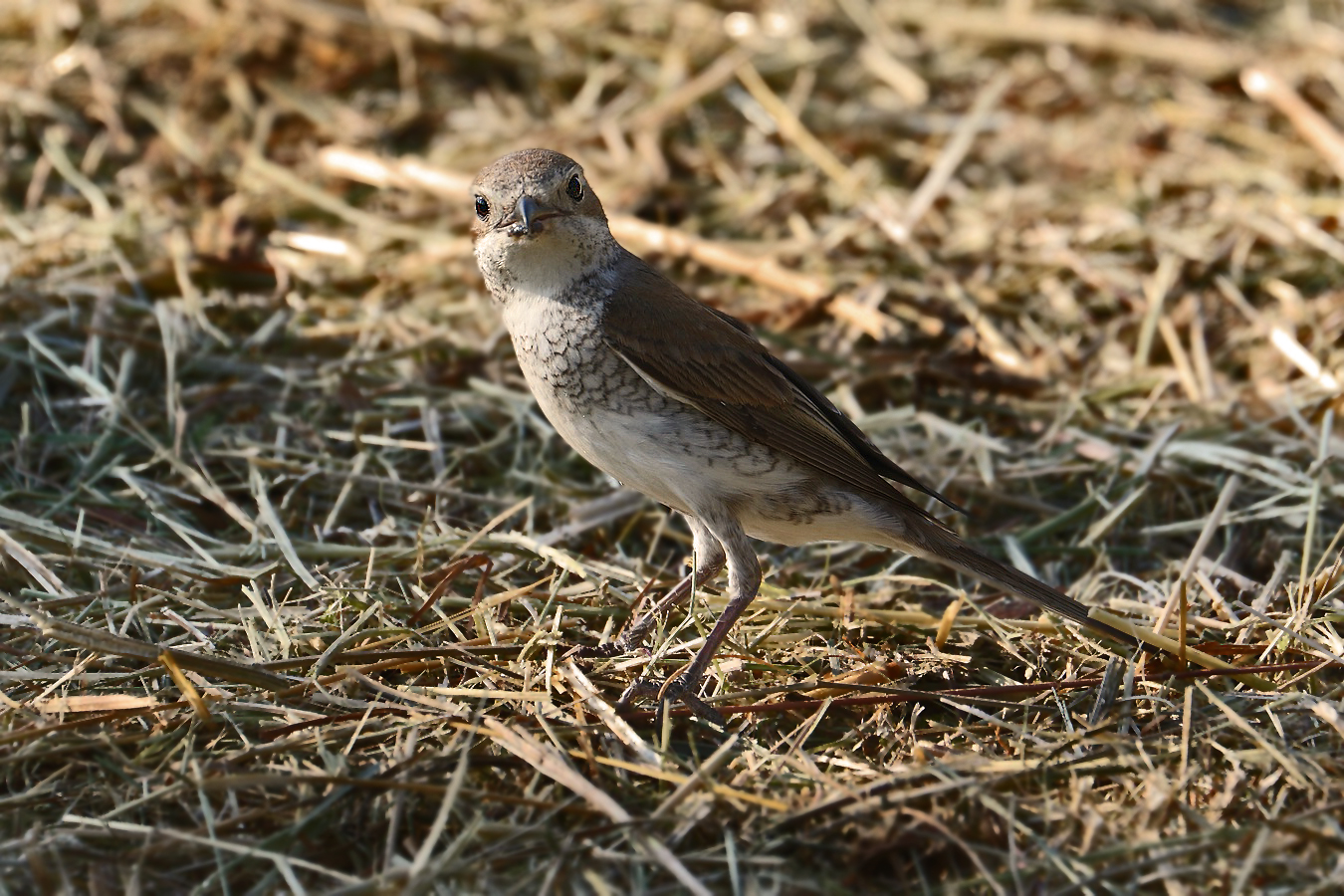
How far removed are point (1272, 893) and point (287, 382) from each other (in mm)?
4079

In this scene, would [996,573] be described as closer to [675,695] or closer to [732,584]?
[732,584]

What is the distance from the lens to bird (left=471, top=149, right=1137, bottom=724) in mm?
4000

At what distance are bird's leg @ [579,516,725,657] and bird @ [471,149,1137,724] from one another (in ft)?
0.03

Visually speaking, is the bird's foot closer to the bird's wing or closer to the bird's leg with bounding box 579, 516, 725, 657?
the bird's leg with bounding box 579, 516, 725, 657

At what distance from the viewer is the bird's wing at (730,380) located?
4031 mm

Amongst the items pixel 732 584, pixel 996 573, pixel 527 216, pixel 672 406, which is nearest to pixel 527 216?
pixel 527 216

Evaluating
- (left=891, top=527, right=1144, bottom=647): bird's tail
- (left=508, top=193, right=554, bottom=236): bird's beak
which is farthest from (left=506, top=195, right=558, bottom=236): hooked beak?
(left=891, top=527, right=1144, bottom=647): bird's tail

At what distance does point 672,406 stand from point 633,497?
3.51ft

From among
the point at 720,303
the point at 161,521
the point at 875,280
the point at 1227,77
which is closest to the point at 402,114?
the point at 720,303

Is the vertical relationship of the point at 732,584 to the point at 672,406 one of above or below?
below

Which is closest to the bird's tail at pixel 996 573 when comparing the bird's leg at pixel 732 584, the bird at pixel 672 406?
the bird at pixel 672 406

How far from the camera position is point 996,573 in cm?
407

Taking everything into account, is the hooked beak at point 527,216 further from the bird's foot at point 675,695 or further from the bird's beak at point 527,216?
the bird's foot at point 675,695

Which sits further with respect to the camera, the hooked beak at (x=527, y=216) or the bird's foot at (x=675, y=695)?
the hooked beak at (x=527, y=216)
